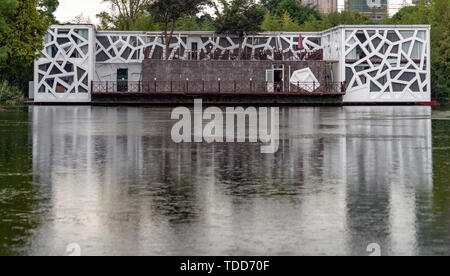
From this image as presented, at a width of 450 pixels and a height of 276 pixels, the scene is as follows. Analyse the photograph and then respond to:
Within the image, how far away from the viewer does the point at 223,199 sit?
11578 millimetres

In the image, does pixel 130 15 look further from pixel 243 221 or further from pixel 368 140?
pixel 243 221

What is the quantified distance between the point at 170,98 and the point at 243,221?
61643mm

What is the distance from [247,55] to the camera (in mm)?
77250

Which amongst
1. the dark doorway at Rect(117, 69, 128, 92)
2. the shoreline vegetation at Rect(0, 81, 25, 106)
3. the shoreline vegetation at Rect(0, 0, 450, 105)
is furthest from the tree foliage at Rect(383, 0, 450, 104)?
the shoreline vegetation at Rect(0, 81, 25, 106)

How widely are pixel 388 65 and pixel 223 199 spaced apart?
64605 mm

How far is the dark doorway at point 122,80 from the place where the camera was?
74.5 metres

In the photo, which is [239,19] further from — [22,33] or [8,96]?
[22,33]

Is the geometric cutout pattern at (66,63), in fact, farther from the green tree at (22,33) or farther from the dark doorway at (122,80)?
the green tree at (22,33)

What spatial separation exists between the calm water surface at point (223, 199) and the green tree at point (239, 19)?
171 ft

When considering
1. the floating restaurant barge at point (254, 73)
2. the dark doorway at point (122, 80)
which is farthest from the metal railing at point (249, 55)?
the dark doorway at point (122, 80)

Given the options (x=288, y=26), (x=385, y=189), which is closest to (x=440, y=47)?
(x=288, y=26)

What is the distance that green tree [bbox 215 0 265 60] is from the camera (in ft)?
238

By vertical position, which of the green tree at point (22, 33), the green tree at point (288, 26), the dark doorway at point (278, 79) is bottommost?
the dark doorway at point (278, 79)
